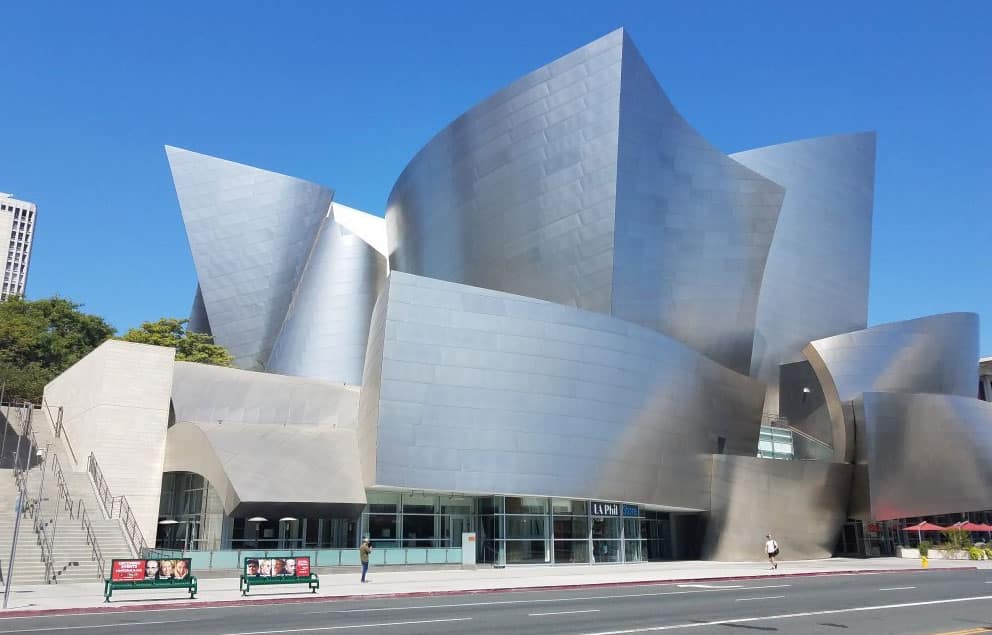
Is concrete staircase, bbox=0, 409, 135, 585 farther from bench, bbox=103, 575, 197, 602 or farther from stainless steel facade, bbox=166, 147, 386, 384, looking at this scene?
stainless steel facade, bbox=166, 147, 386, 384

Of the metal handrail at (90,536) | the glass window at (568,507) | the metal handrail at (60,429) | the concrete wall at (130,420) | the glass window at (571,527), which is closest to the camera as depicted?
the metal handrail at (90,536)

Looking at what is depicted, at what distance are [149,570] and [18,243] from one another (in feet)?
518

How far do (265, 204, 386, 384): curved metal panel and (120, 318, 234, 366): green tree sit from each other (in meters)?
3.04

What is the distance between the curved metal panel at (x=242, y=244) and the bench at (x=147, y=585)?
31.8 metres

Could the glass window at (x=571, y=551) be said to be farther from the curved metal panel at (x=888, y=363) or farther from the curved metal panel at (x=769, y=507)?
the curved metal panel at (x=888, y=363)

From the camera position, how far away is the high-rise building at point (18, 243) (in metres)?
A: 148

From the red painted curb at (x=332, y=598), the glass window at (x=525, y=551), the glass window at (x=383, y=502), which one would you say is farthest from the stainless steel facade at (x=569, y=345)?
the red painted curb at (x=332, y=598)

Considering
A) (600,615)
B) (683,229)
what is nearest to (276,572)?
(600,615)

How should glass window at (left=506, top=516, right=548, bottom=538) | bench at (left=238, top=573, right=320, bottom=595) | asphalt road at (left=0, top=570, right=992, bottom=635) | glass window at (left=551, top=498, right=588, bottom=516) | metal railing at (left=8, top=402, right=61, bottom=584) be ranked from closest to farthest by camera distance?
asphalt road at (left=0, top=570, right=992, bottom=635) < bench at (left=238, top=573, right=320, bottom=595) < metal railing at (left=8, top=402, right=61, bottom=584) < glass window at (left=506, top=516, right=548, bottom=538) < glass window at (left=551, top=498, right=588, bottom=516)

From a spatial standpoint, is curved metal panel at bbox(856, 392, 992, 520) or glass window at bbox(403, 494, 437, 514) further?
curved metal panel at bbox(856, 392, 992, 520)

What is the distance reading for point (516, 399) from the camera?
29.4 meters

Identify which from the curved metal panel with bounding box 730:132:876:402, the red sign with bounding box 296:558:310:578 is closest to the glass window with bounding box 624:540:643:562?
the red sign with bounding box 296:558:310:578

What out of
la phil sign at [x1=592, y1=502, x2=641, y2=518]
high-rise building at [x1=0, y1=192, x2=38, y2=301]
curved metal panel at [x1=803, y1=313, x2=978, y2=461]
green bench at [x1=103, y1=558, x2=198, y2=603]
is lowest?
green bench at [x1=103, y1=558, x2=198, y2=603]

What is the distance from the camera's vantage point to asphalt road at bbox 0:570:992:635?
11.4 metres
